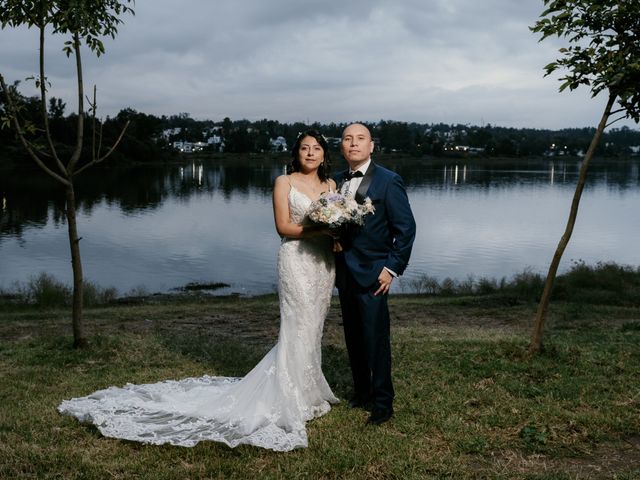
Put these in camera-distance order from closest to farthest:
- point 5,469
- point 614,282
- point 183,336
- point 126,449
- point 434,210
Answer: point 5,469 < point 126,449 < point 183,336 < point 614,282 < point 434,210

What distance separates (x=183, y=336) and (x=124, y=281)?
14.8m

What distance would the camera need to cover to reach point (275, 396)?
205 inches

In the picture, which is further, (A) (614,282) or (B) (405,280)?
(B) (405,280)

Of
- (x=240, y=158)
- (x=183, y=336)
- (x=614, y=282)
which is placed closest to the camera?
(x=183, y=336)

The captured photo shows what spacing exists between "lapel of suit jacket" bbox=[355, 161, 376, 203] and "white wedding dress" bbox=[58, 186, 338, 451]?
16.2 inches

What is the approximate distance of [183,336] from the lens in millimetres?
9539

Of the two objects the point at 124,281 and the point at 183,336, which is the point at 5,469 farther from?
the point at 124,281

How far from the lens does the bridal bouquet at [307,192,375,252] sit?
16.0 ft

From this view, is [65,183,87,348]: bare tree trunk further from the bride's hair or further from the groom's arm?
the groom's arm

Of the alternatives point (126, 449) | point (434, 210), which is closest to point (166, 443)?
point (126, 449)

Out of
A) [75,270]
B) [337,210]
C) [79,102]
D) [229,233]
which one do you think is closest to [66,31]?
[79,102]

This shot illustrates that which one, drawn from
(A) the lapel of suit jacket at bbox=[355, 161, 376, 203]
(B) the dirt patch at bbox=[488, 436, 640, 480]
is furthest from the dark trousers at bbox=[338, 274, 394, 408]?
(B) the dirt patch at bbox=[488, 436, 640, 480]

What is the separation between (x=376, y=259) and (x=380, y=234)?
0.20 m

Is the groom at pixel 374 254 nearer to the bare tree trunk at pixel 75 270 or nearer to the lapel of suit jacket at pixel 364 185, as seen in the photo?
the lapel of suit jacket at pixel 364 185
